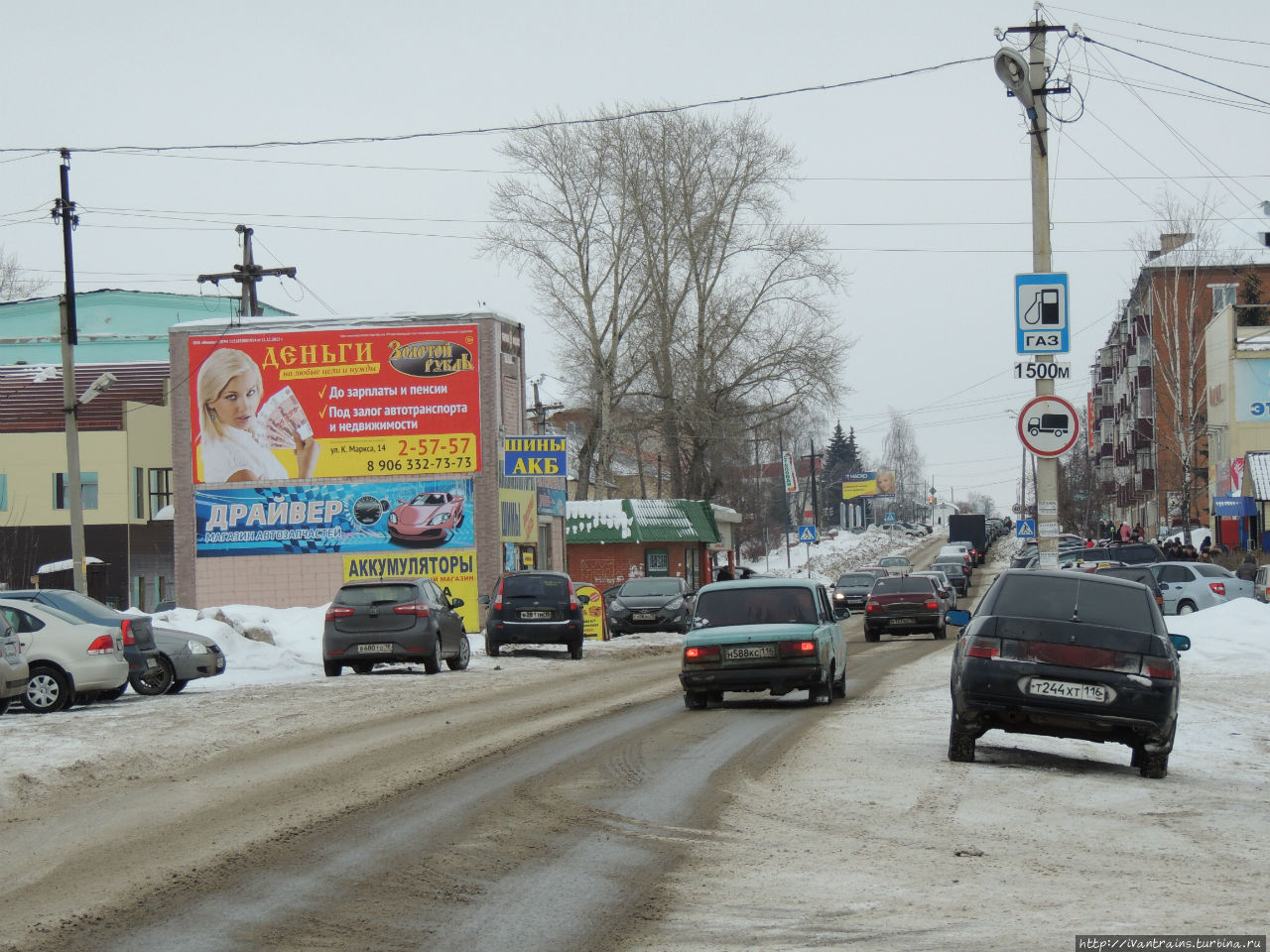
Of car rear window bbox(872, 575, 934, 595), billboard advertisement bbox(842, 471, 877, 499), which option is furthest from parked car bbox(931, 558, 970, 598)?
billboard advertisement bbox(842, 471, 877, 499)

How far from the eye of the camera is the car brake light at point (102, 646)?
64.0 feet

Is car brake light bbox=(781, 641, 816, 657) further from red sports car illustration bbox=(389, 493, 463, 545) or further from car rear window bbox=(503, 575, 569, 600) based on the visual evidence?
red sports car illustration bbox=(389, 493, 463, 545)

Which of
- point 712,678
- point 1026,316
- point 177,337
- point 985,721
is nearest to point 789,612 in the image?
point 712,678

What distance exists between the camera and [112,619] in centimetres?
2038

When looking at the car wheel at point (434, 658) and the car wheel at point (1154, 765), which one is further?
the car wheel at point (434, 658)

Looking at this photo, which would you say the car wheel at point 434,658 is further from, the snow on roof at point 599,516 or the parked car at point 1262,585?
the snow on roof at point 599,516

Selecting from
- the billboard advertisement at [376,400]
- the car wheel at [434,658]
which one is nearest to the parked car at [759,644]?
the car wheel at [434,658]

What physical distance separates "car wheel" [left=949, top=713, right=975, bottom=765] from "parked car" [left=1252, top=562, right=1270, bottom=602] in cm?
2997

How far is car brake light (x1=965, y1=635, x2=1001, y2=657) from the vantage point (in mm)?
12016

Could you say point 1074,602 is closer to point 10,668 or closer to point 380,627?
point 10,668

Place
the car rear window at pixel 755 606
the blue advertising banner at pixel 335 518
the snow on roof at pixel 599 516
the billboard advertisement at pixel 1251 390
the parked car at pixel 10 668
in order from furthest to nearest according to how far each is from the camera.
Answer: the billboard advertisement at pixel 1251 390 < the snow on roof at pixel 599 516 < the blue advertising banner at pixel 335 518 < the car rear window at pixel 755 606 < the parked car at pixel 10 668

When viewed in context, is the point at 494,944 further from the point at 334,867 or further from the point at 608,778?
the point at 608,778

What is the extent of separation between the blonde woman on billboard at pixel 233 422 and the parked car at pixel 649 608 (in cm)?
997

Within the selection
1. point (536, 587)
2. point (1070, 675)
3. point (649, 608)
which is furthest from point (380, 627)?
point (649, 608)
